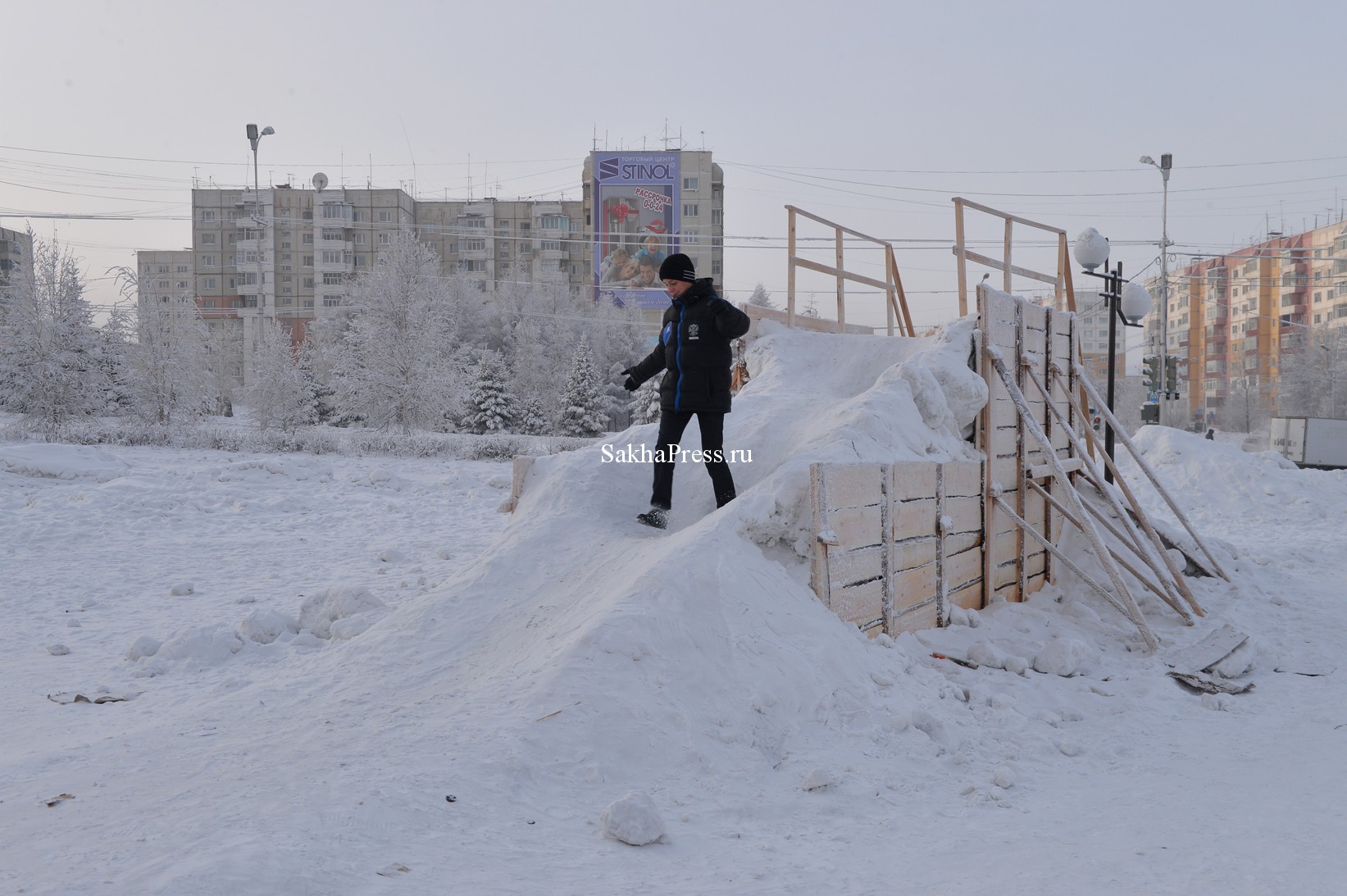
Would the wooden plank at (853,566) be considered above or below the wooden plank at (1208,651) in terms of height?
above

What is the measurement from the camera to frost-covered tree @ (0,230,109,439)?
22.0 meters

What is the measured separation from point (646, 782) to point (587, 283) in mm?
64868

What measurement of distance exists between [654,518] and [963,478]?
2.42m

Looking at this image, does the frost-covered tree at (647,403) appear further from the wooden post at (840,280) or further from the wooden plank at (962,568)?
the wooden plank at (962,568)

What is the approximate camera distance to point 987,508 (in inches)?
270

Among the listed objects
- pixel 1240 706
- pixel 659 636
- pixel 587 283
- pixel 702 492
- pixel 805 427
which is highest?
pixel 587 283

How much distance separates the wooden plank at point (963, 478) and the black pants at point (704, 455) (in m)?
1.65

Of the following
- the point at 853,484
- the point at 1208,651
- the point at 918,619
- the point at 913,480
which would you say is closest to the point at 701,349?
the point at 853,484

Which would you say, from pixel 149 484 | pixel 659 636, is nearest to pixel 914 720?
pixel 659 636

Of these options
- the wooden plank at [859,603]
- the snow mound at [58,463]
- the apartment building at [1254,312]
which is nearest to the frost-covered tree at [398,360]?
the snow mound at [58,463]

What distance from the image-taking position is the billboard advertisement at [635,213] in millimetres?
56375

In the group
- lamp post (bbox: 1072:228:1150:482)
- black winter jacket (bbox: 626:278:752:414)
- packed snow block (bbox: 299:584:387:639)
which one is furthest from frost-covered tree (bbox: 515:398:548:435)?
black winter jacket (bbox: 626:278:752:414)

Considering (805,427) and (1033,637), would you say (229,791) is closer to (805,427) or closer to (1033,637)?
(805,427)

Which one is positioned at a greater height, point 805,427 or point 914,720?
point 805,427
